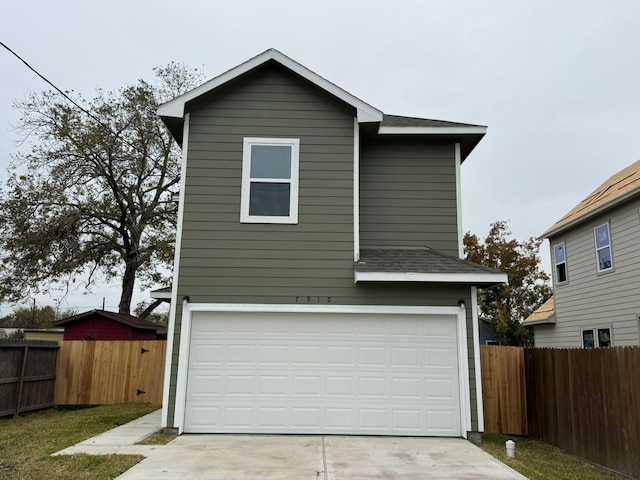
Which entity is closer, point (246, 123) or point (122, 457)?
point (122, 457)

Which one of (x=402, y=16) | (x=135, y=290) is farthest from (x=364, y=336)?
(x=135, y=290)

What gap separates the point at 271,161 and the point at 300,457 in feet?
15.6

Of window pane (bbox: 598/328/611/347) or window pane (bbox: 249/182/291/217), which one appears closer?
window pane (bbox: 249/182/291/217)

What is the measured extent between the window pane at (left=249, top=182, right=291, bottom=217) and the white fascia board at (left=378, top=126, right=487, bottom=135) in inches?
83.6

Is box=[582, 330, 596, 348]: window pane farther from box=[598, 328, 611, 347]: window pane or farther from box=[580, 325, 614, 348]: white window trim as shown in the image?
box=[598, 328, 611, 347]: window pane

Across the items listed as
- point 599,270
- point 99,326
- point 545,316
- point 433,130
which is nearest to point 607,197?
point 599,270

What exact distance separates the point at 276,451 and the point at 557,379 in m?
4.67

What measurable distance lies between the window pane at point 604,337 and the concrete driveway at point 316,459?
7243 millimetres

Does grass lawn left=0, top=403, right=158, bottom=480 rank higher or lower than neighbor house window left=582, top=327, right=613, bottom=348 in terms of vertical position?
lower

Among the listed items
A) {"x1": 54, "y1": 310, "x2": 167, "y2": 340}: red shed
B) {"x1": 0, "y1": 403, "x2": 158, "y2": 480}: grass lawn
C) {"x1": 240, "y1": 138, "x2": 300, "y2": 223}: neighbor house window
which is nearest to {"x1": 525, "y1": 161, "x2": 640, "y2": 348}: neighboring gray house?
{"x1": 240, "y1": 138, "x2": 300, "y2": 223}: neighbor house window

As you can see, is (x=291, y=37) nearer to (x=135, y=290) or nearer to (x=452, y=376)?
(x=452, y=376)

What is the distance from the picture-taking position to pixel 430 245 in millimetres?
8742

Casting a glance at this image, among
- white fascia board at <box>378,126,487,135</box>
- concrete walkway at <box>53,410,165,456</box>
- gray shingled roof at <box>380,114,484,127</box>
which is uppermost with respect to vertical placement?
gray shingled roof at <box>380,114,484,127</box>

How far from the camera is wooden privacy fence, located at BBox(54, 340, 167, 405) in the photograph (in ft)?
39.0
